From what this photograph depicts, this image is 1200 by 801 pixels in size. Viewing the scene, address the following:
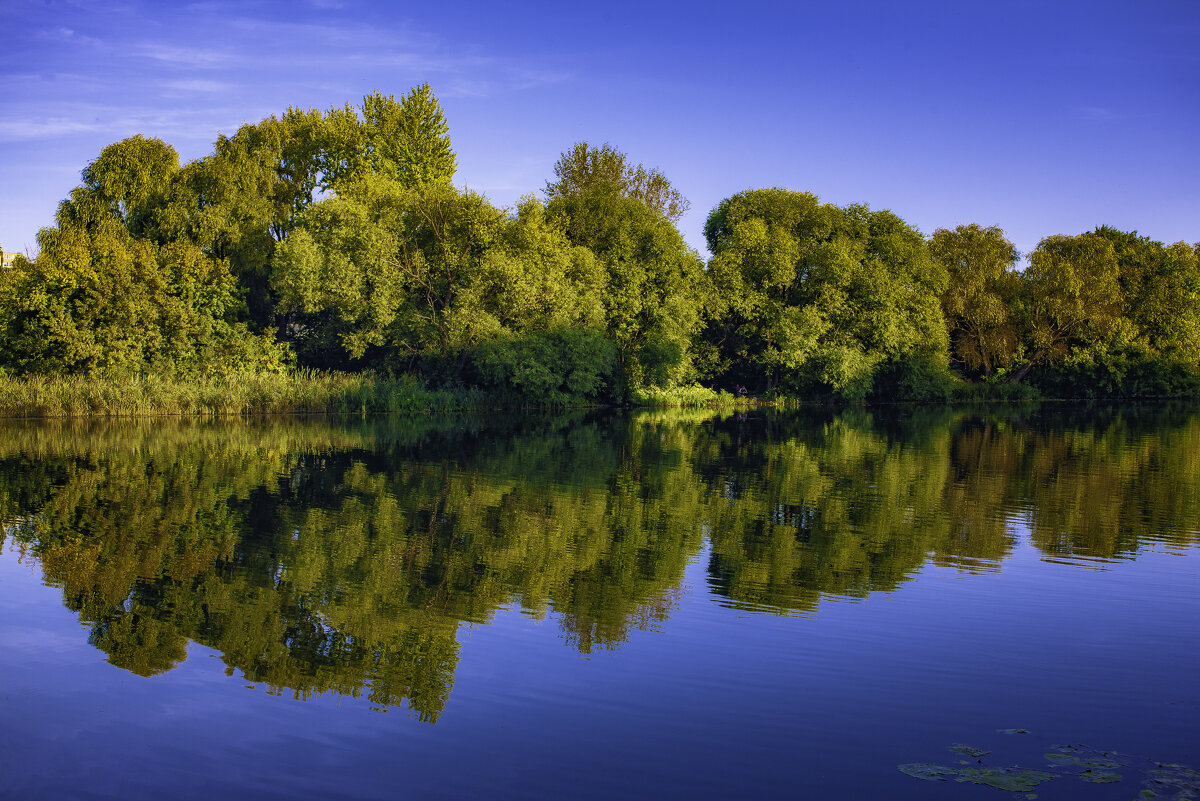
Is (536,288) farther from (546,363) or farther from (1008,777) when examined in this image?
(1008,777)

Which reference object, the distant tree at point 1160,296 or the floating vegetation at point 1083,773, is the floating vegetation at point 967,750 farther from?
the distant tree at point 1160,296

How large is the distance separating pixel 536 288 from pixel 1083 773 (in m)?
42.4

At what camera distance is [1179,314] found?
6731 centimetres

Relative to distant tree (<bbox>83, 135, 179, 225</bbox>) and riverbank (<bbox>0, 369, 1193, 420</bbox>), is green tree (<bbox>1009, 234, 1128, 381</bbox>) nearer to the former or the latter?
riverbank (<bbox>0, 369, 1193, 420</bbox>)

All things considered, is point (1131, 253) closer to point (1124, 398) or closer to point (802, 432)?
point (1124, 398)

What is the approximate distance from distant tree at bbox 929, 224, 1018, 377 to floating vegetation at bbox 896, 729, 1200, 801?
6119 centimetres

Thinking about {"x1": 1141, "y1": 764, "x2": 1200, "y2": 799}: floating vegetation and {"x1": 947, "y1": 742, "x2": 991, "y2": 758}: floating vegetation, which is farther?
{"x1": 947, "y1": 742, "x2": 991, "y2": 758}: floating vegetation

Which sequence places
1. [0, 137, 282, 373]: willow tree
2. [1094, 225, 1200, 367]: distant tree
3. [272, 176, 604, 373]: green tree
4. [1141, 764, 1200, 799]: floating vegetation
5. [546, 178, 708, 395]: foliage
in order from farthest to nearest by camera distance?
1. [1094, 225, 1200, 367]: distant tree
2. [546, 178, 708, 395]: foliage
3. [272, 176, 604, 373]: green tree
4. [0, 137, 282, 373]: willow tree
5. [1141, 764, 1200, 799]: floating vegetation

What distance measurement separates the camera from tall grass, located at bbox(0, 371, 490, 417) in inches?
1484

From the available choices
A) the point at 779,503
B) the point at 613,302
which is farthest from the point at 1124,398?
the point at 779,503

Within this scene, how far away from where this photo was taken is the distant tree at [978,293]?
6353 cm

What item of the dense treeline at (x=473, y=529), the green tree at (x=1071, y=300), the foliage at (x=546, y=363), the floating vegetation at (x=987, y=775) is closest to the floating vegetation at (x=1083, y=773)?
the floating vegetation at (x=987, y=775)

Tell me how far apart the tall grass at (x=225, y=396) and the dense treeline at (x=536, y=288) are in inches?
55.2

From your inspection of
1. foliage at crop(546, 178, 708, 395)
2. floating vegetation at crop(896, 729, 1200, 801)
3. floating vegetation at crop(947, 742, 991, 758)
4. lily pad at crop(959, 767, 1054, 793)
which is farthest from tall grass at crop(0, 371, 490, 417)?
lily pad at crop(959, 767, 1054, 793)
